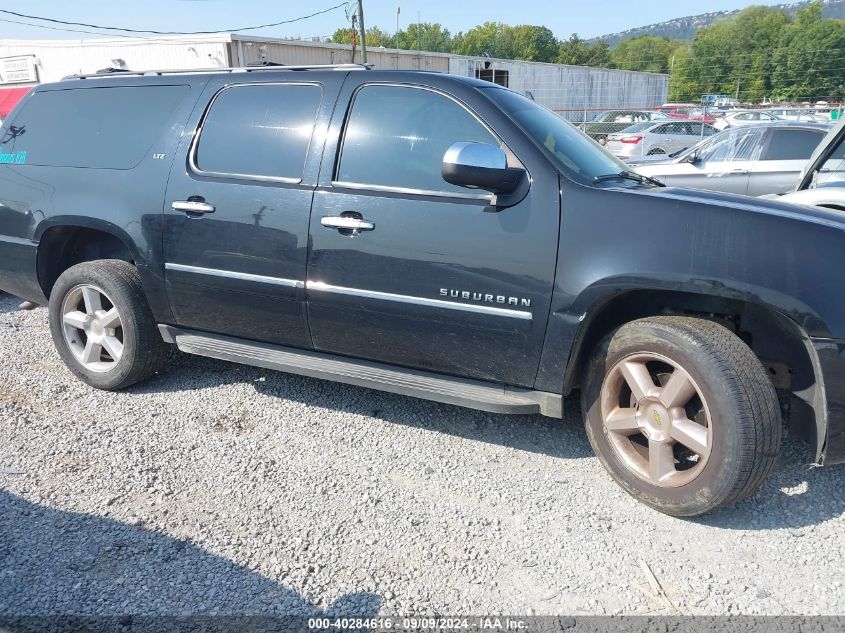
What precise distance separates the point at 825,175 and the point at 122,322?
5.71 m

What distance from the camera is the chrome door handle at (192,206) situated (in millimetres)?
3705

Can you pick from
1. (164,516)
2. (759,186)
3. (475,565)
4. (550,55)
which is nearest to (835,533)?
(475,565)

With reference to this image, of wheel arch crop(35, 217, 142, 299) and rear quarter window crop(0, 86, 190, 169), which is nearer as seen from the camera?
rear quarter window crop(0, 86, 190, 169)

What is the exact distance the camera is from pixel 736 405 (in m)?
2.71

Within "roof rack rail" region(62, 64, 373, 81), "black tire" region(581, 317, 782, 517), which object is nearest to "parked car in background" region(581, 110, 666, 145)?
"roof rack rail" region(62, 64, 373, 81)

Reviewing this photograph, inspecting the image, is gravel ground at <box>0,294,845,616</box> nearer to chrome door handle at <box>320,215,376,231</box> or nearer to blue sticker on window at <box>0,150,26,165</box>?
chrome door handle at <box>320,215,376,231</box>

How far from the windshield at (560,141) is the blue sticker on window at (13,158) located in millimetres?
3138

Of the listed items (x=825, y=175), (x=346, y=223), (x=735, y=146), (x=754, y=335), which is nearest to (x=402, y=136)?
(x=346, y=223)

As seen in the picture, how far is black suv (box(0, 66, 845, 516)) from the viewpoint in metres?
2.76

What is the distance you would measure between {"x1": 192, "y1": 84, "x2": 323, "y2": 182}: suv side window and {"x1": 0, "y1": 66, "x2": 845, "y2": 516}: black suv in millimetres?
12

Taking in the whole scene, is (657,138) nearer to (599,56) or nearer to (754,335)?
(754,335)

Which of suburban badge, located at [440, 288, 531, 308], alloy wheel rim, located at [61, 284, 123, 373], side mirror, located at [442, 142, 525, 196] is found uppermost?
side mirror, located at [442, 142, 525, 196]

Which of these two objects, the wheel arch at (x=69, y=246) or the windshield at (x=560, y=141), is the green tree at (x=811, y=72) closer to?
the windshield at (x=560, y=141)

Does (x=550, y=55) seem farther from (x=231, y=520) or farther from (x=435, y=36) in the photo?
(x=231, y=520)
